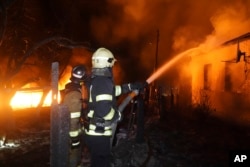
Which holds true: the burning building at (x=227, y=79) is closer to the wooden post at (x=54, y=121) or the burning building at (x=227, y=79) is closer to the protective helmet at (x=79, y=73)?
the protective helmet at (x=79, y=73)

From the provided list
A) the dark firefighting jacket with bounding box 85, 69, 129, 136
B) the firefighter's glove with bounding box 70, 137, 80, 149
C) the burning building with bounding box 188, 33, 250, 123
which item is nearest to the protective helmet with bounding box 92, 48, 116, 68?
the dark firefighting jacket with bounding box 85, 69, 129, 136

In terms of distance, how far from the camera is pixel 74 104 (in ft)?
18.4

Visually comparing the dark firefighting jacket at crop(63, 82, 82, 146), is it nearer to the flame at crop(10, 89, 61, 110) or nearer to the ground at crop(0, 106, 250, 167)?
the ground at crop(0, 106, 250, 167)

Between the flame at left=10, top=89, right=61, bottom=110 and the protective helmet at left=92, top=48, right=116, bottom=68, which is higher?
the protective helmet at left=92, top=48, right=116, bottom=68

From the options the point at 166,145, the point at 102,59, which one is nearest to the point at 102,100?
the point at 102,59

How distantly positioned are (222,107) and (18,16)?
999 cm

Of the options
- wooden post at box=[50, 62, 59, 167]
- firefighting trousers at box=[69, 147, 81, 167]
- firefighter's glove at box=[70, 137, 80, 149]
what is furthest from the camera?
firefighting trousers at box=[69, 147, 81, 167]

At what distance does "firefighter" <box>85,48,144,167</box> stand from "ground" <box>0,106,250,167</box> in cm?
233

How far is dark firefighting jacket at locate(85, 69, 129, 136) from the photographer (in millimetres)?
4625

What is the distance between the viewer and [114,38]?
27.2 m


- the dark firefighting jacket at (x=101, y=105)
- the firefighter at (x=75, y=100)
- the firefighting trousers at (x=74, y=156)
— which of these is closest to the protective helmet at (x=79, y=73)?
the firefighter at (x=75, y=100)

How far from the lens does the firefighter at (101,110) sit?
15.2ft

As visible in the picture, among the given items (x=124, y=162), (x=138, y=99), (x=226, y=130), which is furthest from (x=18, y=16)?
(x=226, y=130)

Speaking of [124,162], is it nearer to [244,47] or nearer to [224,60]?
[244,47]
